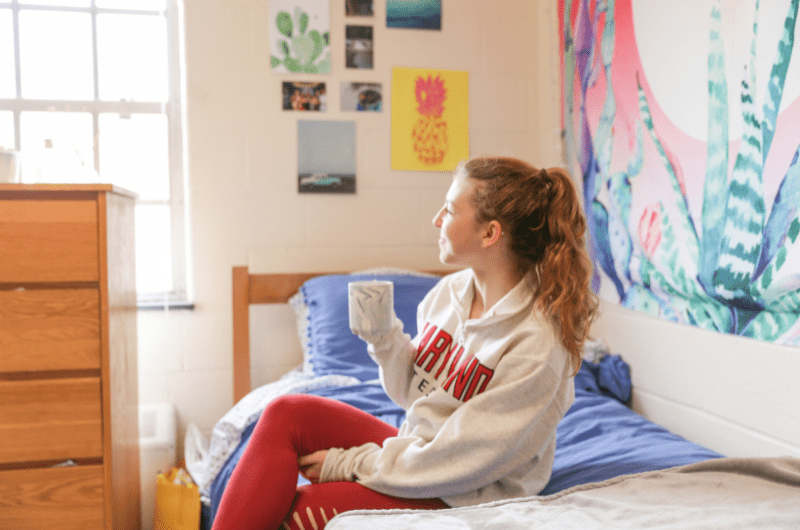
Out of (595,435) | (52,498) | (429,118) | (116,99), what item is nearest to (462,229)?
(595,435)

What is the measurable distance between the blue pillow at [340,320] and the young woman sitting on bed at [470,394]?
61cm

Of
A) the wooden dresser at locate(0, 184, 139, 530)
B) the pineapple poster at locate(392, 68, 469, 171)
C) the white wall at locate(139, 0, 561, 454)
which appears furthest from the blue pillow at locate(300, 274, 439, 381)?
the wooden dresser at locate(0, 184, 139, 530)

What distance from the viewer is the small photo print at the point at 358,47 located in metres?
2.27

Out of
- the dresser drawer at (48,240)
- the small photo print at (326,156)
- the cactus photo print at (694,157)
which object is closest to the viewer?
the cactus photo print at (694,157)

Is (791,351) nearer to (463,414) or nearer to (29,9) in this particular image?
(463,414)

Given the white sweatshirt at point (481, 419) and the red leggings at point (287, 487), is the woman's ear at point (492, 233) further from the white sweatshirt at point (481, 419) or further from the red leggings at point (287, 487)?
the red leggings at point (287, 487)

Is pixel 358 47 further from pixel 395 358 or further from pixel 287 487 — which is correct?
pixel 287 487

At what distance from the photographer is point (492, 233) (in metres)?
1.14

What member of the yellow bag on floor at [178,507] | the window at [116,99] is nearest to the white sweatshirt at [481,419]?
the yellow bag on floor at [178,507]

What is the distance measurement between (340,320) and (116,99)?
3.79 feet

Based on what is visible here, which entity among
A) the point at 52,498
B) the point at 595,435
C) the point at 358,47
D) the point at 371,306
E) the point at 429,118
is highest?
the point at 358,47

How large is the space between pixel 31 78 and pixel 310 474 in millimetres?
1838

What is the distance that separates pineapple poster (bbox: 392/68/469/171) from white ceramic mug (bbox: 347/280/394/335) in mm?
1346

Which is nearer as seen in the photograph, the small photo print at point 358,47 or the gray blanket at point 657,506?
the gray blanket at point 657,506
